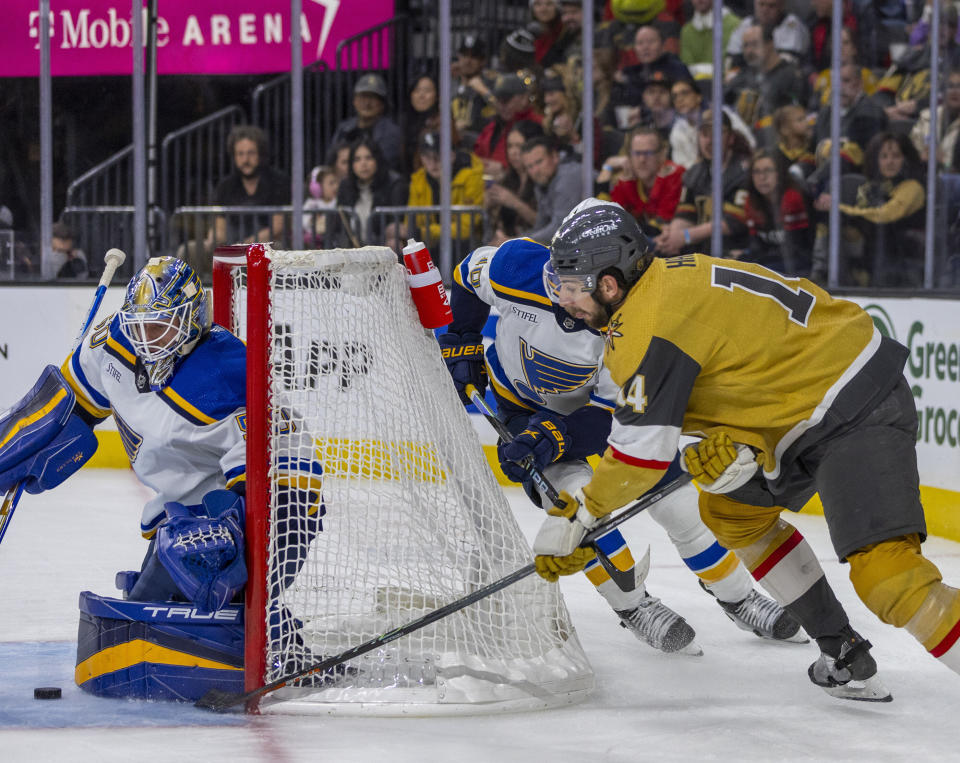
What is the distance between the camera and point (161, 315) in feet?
7.99

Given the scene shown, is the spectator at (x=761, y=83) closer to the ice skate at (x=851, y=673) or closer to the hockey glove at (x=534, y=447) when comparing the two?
the hockey glove at (x=534, y=447)

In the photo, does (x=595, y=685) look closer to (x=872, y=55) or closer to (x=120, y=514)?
(x=120, y=514)

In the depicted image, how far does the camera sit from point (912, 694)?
2578 millimetres

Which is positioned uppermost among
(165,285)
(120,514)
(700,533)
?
(165,285)

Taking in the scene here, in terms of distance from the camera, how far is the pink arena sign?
17.9 ft

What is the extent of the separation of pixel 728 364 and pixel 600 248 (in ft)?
0.86

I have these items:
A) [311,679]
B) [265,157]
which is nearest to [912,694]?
[311,679]

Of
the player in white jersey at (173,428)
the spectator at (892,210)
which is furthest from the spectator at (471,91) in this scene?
the player in white jersey at (173,428)

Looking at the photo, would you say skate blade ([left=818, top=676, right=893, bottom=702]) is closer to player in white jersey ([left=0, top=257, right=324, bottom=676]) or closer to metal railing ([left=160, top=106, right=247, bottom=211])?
player in white jersey ([left=0, top=257, right=324, bottom=676])

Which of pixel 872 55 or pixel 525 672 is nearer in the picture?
pixel 525 672

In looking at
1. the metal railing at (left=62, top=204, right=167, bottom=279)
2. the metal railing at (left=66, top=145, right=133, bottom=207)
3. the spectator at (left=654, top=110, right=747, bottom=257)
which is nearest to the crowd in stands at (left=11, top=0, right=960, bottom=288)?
the spectator at (left=654, top=110, right=747, bottom=257)

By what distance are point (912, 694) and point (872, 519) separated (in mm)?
590

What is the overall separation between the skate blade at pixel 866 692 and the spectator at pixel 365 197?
3.36m

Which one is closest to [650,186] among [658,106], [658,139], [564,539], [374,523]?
[658,139]
